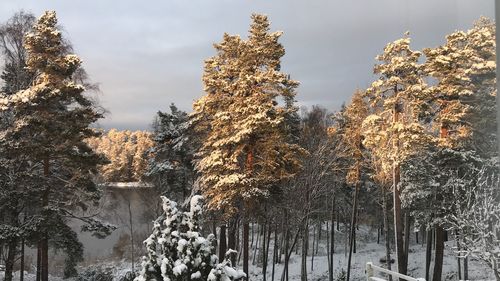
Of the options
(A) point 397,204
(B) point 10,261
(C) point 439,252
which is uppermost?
(A) point 397,204

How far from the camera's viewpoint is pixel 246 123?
12844mm

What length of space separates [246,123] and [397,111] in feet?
16.1

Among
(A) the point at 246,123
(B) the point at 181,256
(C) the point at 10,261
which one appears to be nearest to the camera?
(B) the point at 181,256

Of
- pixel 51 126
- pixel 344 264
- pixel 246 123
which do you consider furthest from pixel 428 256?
pixel 51 126

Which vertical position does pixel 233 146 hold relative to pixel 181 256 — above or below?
above

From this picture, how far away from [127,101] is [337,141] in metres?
8.19

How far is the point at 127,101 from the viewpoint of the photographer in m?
13.4

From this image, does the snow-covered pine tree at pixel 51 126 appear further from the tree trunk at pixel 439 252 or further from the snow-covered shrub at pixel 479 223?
the tree trunk at pixel 439 252

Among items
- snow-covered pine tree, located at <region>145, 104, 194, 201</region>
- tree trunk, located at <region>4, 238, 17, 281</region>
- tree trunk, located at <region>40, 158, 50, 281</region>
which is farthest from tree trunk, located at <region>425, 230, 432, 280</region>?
tree trunk, located at <region>4, 238, 17, 281</region>

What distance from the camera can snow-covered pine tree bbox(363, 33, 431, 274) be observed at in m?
13.4

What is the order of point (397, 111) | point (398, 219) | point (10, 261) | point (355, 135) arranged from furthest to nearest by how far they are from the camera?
point (355, 135), point (398, 219), point (397, 111), point (10, 261)

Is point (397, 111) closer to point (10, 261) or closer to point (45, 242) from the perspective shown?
point (45, 242)

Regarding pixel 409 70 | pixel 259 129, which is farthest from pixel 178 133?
pixel 409 70

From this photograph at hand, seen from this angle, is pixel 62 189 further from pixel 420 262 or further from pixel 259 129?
pixel 420 262
